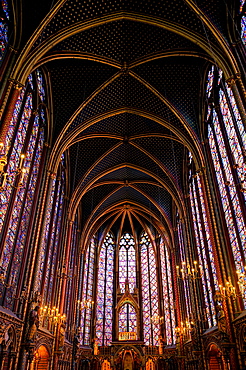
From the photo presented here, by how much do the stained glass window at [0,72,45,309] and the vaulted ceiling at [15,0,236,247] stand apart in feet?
6.09

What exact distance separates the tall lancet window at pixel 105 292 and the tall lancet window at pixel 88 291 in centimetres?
99

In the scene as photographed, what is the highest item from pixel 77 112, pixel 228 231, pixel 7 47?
pixel 77 112

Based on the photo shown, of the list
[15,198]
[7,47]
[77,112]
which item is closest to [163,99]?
[77,112]

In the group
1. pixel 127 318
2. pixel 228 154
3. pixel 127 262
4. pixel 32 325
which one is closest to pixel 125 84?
pixel 228 154

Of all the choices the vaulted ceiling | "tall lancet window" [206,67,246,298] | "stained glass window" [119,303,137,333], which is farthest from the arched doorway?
"stained glass window" [119,303,137,333]

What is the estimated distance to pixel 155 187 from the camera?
27.8 meters

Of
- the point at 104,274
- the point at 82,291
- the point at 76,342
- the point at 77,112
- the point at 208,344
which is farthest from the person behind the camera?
the point at 104,274

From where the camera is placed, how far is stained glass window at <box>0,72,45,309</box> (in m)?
12.4

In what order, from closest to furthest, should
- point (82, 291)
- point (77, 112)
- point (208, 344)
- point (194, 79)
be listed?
point (208, 344) < point (194, 79) < point (77, 112) < point (82, 291)

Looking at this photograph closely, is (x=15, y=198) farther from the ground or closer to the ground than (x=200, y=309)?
farther from the ground

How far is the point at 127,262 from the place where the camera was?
32.7m

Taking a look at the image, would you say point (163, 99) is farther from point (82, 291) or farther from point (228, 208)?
point (82, 291)

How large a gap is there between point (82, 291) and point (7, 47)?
20850mm

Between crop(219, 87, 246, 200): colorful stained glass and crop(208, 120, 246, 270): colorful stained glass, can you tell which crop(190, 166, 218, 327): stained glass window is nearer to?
crop(208, 120, 246, 270): colorful stained glass
